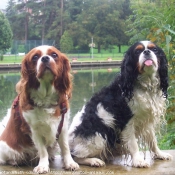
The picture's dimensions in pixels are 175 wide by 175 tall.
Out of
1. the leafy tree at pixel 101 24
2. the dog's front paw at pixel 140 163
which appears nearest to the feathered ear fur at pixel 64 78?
the dog's front paw at pixel 140 163

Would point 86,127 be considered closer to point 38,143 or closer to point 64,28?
point 38,143

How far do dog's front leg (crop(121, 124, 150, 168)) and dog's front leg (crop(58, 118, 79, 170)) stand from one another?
57 cm

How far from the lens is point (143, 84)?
3.60 m

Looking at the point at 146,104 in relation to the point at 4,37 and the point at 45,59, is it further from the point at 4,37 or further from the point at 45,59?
the point at 4,37

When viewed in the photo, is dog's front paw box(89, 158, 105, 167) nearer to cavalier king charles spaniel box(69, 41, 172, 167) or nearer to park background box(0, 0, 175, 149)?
cavalier king charles spaniel box(69, 41, 172, 167)

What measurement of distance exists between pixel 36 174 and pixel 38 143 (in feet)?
0.97

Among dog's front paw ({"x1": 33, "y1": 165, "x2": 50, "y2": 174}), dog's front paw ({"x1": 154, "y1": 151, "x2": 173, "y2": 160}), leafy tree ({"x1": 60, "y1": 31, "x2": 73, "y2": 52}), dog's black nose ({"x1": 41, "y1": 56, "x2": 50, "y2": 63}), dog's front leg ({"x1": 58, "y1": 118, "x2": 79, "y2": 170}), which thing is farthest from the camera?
leafy tree ({"x1": 60, "y1": 31, "x2": 73, "y2": 52})

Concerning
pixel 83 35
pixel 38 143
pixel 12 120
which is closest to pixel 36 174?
pixel 38 143

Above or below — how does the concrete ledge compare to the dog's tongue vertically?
below

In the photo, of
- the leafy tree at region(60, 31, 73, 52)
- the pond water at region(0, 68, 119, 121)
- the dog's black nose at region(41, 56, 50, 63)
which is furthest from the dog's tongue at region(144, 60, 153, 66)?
the leafy tree at region(60, 31, 73, 52)

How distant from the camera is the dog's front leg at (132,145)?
374 centimetres

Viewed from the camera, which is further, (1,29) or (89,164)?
(1,29)

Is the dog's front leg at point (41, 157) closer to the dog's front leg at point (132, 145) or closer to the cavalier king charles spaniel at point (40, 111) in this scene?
the cavalier king charles spaniel at point (40, 111)

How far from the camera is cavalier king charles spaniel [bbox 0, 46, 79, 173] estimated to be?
3338 millimetres
